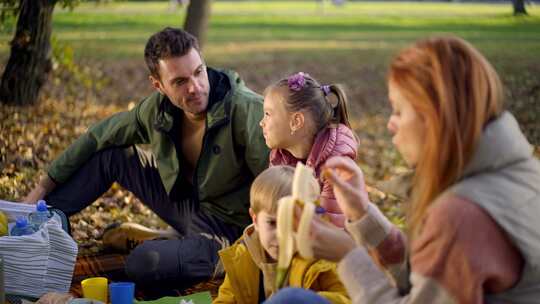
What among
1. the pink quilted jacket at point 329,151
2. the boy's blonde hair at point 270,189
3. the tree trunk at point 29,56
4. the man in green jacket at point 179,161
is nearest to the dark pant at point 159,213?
the man in green jacket at point 179,161

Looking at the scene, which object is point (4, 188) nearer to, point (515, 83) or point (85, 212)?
point (85, 212)

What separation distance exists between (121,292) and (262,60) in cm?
1258

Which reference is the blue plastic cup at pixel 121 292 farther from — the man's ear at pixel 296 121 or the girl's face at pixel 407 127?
the girl's face at pixel 407 127

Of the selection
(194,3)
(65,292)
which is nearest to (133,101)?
(194,3)

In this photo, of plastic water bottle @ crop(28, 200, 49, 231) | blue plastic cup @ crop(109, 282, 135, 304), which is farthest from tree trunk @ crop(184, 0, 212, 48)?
blue plastic cup @ crop(109, 282, 135, 304)

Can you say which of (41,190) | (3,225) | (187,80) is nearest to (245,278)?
(187,80)

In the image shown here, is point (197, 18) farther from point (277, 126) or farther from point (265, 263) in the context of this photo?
point (265, 263)

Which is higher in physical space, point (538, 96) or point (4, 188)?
point (4, 188)

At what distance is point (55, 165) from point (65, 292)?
2.83 feet

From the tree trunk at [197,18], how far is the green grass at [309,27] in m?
2.82

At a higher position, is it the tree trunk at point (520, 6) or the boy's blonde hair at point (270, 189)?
the boy's blonde hair at point (270, 189)

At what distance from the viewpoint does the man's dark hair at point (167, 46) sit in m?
4.25

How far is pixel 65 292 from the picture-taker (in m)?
4.02

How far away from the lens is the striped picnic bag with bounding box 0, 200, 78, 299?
3834 mm
